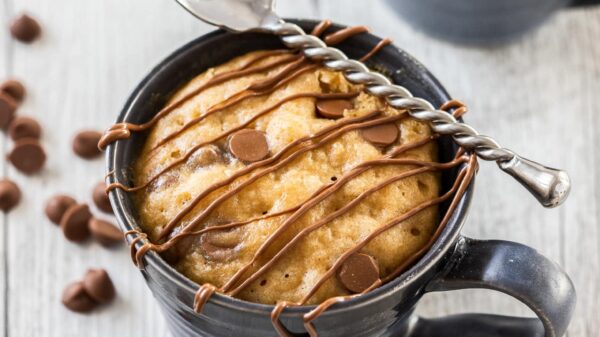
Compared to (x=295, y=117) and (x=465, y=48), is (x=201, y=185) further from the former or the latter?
Result: (x=465, y=48)

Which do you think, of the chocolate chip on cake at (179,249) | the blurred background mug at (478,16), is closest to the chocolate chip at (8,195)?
the chocolate chip on cake at (179,249)

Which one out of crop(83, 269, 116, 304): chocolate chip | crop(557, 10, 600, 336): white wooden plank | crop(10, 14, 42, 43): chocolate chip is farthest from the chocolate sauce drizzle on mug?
crop(10, 14, 42, 43): chocolate chip

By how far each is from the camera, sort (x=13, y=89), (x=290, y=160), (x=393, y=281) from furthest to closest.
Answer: (x=13, y=89)
(x=290, y=160)
(x=393, y=281)

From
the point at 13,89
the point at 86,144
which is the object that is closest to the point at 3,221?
the point at 86,144

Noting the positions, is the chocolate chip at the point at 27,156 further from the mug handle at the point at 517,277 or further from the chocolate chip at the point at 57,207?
the mug handle at the point at 517,277

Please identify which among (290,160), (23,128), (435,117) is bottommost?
(23,128)

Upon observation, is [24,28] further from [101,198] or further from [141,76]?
[101,198]

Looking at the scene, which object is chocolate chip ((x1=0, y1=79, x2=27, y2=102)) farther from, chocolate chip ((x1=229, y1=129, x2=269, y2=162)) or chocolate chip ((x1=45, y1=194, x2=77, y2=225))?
chocolate chip ((x1=229, y1=129, x2=269, y2=162))
